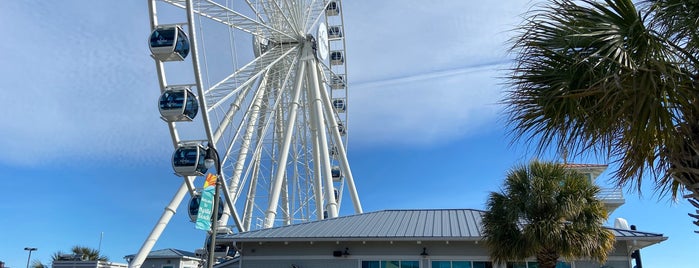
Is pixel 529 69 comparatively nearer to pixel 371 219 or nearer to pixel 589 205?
pixel 589 205

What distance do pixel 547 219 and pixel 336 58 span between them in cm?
2106

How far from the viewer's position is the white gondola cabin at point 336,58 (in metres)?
31.3

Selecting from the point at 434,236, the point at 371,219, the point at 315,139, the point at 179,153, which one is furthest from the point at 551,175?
the point at 315,139

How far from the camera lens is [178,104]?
19188 millimetres

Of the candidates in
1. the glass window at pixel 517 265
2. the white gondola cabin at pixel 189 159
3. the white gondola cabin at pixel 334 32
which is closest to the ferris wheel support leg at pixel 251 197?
the white gondola cabin at pixel 189 159

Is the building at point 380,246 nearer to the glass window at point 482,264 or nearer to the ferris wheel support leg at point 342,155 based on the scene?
the glass window at point 482,264

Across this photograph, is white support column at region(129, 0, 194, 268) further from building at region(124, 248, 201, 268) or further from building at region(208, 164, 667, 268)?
building at region(124, 248, 201, 268)

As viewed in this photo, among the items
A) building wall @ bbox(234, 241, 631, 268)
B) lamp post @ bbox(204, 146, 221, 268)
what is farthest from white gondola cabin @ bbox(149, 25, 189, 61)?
lamp post @ bbox(204, 146, 221, 268)

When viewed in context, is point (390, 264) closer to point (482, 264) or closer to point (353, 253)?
point (353, 253)

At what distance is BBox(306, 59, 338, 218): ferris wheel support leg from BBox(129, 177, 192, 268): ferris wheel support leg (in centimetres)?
614

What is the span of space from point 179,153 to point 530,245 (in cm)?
1297

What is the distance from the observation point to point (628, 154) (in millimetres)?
6242

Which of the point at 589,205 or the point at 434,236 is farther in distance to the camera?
the point at 434,236

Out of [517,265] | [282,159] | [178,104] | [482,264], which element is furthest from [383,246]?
[178,104]
